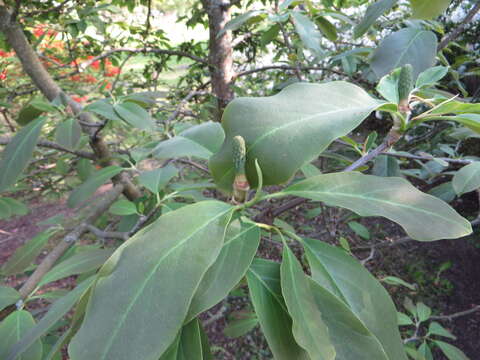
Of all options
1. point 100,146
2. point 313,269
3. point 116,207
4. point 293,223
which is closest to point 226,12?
point 100,146

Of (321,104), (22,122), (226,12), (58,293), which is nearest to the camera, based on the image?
(321,104)

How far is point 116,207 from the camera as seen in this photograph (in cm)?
98

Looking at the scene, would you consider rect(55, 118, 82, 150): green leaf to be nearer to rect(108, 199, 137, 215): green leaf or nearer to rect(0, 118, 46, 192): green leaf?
rect(0, 118, 46, 192): green leaf

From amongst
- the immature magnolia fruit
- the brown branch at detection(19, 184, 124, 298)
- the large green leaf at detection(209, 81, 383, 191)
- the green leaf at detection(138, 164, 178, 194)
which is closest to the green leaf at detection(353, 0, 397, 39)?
the immature magnolia fruit

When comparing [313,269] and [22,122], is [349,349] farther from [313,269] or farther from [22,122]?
[22,122]

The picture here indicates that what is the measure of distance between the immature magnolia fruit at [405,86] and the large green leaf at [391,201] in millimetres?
152

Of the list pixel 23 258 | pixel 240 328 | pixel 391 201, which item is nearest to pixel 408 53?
pixel 391 201

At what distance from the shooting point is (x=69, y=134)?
965 millimetres

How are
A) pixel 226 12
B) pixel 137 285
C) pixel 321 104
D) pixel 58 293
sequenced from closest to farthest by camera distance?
pixel 137 285, pixel 321 104, pixel 58 293, pixel 226 12

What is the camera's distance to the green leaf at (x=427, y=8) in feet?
1.87

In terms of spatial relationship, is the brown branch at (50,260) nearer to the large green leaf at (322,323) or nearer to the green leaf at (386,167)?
the large green leaf at (322,323)

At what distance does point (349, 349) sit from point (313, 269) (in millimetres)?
121

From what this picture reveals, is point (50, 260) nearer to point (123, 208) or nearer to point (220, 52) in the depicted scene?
point (123, 208)

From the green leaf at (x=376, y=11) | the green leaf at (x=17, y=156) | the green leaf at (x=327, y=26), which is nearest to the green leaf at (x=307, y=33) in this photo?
the green leaf at (x=327, y=26)
